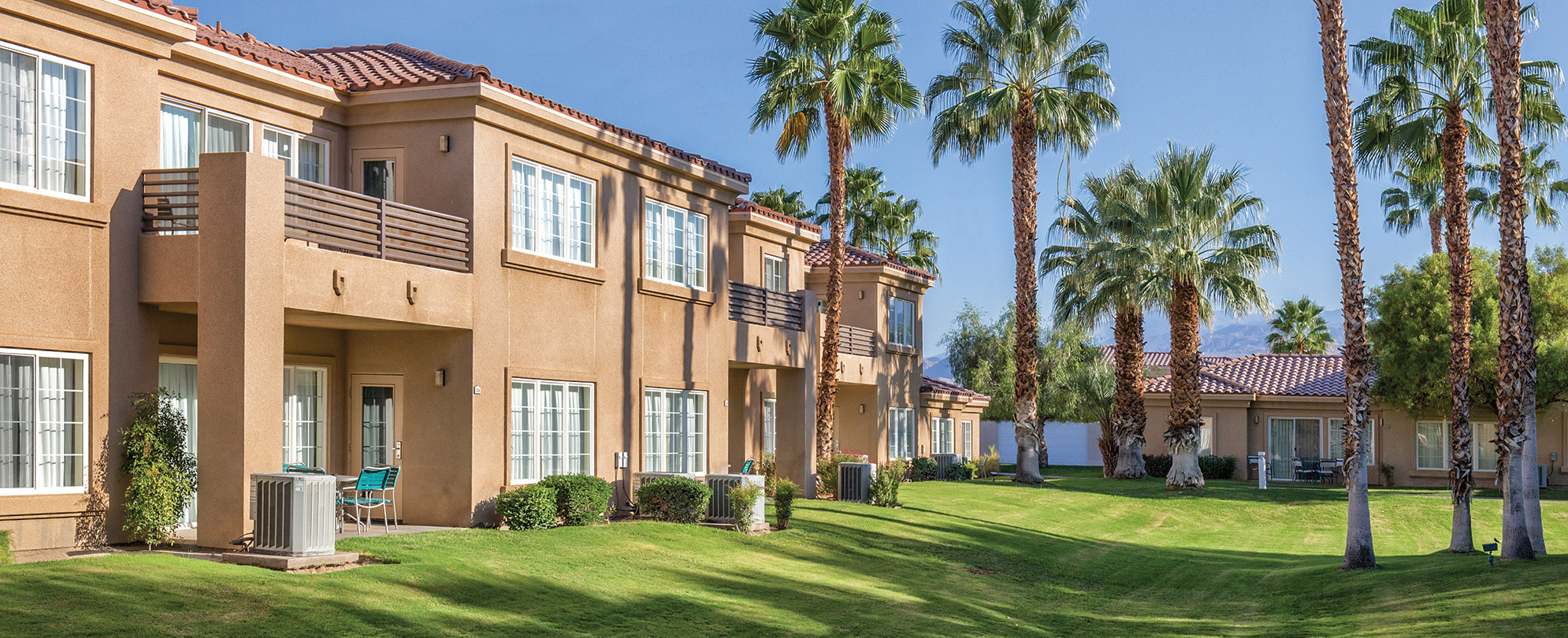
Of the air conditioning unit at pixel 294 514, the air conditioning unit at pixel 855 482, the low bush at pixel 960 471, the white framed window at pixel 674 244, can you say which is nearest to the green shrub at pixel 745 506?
the white framed window at pixel 674 244

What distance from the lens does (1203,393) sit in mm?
46906

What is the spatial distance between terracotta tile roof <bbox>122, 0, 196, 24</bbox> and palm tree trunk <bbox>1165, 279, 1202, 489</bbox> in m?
29.8

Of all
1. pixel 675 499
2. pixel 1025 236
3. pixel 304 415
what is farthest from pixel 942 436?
pixel 304 415

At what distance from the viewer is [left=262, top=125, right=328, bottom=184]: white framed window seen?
17.8 m

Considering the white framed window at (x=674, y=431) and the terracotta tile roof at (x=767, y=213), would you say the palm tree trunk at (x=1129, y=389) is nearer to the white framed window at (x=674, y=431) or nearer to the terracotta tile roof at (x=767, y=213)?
the terracotta tile roof at (x=767, y=213)

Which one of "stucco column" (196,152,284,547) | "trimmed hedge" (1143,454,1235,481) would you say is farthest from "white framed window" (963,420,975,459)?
"stucco column" (196,152,284,547)

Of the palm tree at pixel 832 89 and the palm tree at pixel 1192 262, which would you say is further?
the palm tree at pixel 1192 262

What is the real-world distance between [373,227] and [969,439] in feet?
114

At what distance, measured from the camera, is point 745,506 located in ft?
67.4

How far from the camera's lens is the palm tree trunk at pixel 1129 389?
130 ft

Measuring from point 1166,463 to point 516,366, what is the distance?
3310 centimetres

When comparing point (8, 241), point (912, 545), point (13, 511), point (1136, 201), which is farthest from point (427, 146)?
point (1136, 201)

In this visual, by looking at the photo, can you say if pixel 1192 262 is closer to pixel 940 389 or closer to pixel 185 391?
pixel 940 389

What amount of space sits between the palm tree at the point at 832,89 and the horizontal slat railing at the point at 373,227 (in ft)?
39.5
